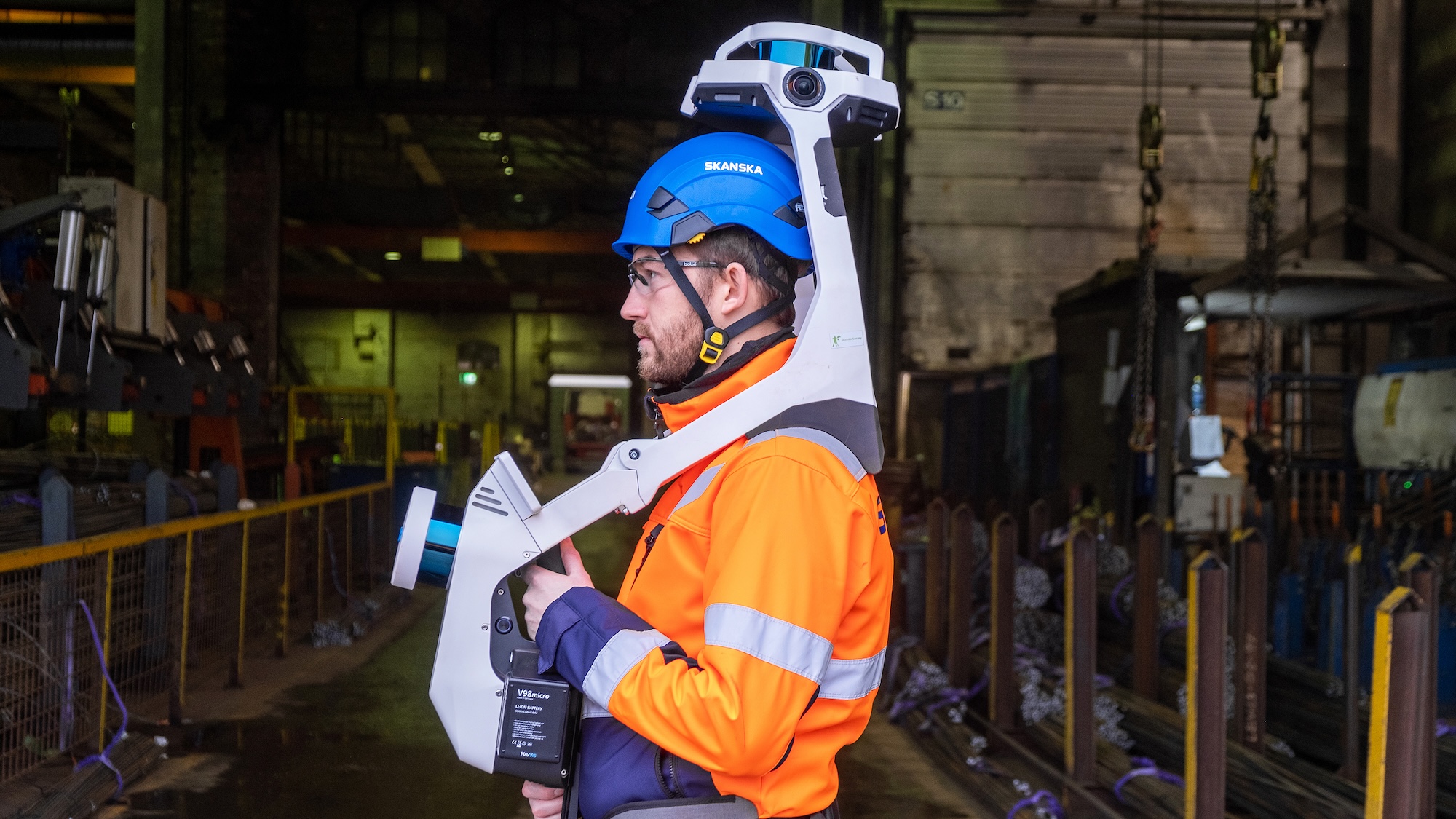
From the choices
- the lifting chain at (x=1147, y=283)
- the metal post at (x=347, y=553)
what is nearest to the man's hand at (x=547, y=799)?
the lifting chain at (x=1147, y=283)

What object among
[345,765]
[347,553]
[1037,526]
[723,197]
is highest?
[723,197]

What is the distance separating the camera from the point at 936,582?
23.7ft

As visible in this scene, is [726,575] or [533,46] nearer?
[726,575]

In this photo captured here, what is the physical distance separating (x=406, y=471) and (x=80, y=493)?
8.50m

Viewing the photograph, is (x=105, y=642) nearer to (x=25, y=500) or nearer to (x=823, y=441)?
(x=25, y=500)

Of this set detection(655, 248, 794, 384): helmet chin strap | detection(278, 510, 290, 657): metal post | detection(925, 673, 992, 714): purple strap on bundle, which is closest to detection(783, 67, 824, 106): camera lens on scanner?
detection(655, 248, 794, 384): helmet chin strap

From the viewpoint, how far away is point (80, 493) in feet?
19.4

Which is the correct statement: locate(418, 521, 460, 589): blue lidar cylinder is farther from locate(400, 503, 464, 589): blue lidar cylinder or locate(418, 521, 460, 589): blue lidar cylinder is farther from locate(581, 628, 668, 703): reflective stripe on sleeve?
locate(581, 628, 668, 703): reflective stripe on sleeve

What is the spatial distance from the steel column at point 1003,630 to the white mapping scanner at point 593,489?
4468mm

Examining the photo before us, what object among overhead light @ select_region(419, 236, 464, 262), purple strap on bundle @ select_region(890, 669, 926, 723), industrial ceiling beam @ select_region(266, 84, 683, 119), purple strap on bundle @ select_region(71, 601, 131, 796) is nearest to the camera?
purple strap on bundle @ select_region(71, 601, 131, 796)

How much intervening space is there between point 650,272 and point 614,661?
632mm

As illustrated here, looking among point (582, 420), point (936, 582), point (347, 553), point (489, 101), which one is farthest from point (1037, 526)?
point (582, 420)

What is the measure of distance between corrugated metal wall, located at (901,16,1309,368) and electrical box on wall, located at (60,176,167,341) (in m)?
8.48

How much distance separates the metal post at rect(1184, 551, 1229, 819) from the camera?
3764 mm
